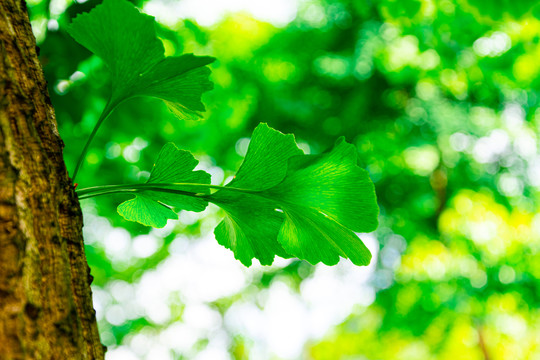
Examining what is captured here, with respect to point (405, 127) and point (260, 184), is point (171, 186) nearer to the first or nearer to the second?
point (260, 184)

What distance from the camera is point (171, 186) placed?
56 centimetres

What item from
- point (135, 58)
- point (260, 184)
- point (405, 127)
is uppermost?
point (135, 58)

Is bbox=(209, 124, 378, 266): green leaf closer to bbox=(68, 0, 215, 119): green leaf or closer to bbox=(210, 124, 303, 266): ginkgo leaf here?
bbox=(210, 124, 303, 266): ginkgo leaf

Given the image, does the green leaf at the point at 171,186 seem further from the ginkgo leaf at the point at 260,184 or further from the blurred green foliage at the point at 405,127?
the blurred green foliage at the point at 405,127

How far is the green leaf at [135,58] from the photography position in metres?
0.51

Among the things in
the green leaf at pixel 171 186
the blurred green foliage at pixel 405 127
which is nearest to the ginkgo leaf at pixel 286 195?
the green leaf at pixel 171 186

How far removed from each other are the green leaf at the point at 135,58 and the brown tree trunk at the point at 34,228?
0.28 feet

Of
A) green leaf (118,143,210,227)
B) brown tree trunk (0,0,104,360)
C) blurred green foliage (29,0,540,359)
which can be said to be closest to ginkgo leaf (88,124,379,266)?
green leaf (118,143,210,227)

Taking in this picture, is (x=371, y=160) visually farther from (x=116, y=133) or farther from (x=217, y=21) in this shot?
(x=116, y=133)

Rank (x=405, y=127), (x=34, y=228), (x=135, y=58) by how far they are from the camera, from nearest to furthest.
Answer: (x=34, y=228)
(x=135, y=58)
(x=405, y=127)

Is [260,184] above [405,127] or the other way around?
above

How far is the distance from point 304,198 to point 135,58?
0.86 feet

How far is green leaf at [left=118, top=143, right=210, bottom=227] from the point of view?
57 cm

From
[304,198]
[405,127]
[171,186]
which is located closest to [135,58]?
[171,186]
